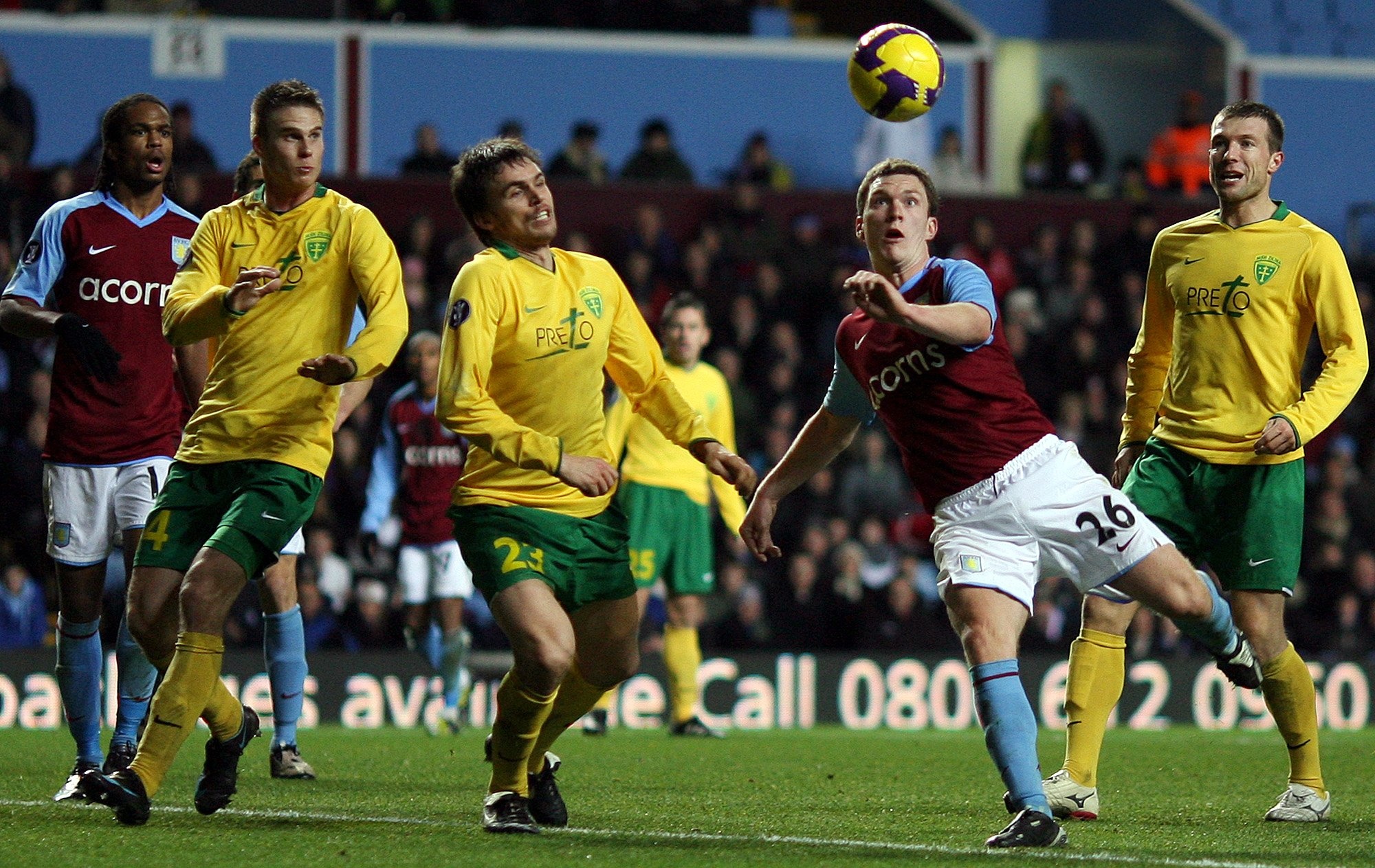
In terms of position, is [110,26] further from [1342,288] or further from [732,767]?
[1342,288]

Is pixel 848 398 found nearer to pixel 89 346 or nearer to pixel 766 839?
pixel 766 839

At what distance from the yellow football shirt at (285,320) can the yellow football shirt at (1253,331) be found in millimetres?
2537

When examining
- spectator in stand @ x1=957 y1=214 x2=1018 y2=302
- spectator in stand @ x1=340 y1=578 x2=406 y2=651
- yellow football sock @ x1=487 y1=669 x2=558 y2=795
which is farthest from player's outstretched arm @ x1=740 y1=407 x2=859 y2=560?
spectator in stand @ x1=957 y1=214 x2=1018 y2=302

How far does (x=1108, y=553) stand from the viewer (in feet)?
17.6

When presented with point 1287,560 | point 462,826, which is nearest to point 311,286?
point 462,826

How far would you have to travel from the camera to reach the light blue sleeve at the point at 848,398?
223 inches

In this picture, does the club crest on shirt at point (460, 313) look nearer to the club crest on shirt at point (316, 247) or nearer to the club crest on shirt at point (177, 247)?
the club crest on shirt at point (316, 247)

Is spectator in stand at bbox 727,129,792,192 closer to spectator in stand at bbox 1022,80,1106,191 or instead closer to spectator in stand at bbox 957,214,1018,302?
→ spectator in stand at bbox 957,214,1018,302

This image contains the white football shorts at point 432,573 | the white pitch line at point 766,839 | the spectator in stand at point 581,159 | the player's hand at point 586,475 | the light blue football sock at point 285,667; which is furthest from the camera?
the spectator in stand at point 581,159

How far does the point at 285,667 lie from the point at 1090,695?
3009 mm

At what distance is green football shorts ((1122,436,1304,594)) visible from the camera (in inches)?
243

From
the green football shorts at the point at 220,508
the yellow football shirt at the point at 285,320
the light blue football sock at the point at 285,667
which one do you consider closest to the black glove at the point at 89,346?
the yellow football shirt at the point at 285,320

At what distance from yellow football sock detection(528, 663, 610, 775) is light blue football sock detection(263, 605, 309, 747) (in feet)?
5.26

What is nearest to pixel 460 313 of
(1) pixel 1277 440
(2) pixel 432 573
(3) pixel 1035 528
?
(3) pixel 1035 528
